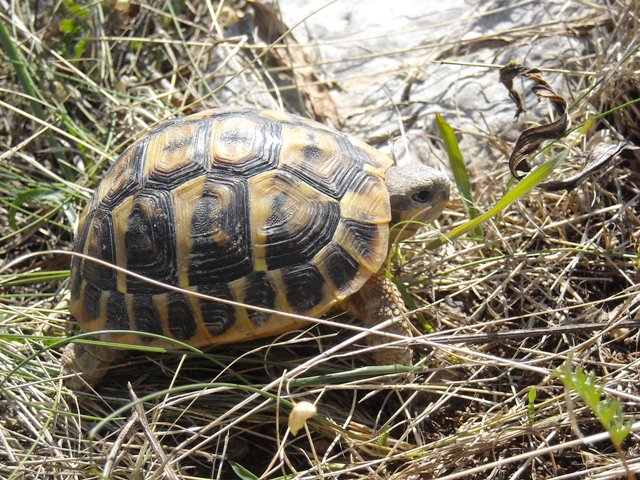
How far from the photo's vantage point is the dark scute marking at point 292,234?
2393mm

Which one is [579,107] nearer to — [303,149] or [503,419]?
[303,149]

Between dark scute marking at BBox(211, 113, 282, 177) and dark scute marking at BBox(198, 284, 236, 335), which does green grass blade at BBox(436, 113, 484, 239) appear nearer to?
dark scute marking at BBox(211, 113, 282, 177)

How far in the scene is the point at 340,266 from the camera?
95.1 inches

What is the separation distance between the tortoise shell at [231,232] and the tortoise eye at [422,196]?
14 centimetres

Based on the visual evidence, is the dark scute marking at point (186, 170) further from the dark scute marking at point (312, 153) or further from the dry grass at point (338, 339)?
the dry grass at point (338, 339)

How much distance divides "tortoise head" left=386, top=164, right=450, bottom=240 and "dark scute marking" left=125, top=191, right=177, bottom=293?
850mm

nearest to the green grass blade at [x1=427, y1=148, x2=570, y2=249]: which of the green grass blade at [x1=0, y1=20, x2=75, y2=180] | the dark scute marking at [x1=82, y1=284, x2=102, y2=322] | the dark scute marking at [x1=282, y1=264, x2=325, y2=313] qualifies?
the dark scute marking at [x1=282, y1=264, x2=325, y2=313]

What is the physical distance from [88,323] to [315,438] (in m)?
0.96

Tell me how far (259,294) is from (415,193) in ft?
2.36

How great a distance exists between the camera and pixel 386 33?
13.0ft

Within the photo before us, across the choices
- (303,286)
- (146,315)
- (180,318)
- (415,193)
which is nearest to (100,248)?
(146,315)

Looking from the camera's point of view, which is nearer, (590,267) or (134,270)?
(134,270)

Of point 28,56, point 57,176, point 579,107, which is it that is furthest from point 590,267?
point 28,56

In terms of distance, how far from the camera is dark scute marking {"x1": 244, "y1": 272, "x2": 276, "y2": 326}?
2.38m
